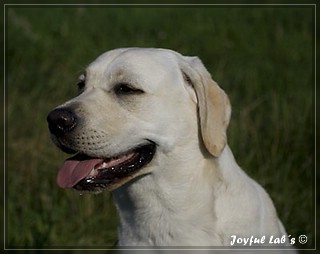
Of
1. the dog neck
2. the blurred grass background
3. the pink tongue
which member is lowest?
the blurred grass background

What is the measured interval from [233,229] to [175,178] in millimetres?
418

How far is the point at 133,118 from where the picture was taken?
4.54 meters

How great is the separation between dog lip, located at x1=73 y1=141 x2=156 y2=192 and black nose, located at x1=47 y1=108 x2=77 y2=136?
0.27m

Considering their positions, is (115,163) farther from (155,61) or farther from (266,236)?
(266,236)

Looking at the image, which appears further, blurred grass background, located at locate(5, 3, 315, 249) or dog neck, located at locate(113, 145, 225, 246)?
blurred grass background, located at locate(5, 3, 315, 249)

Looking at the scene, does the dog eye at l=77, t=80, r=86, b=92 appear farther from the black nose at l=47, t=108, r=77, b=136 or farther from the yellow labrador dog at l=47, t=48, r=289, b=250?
the black nose at l=47, t=108, r=77, b=136

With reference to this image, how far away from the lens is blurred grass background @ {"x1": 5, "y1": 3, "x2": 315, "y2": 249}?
6.39m

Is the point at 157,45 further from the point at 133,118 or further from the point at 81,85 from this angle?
the point at 133,118

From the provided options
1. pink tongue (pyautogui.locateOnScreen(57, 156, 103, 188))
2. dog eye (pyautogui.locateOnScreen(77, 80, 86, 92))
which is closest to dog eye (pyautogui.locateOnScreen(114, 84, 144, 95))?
dog eye (pyautogui.locateOnScreen(77, 80, 86, 92))

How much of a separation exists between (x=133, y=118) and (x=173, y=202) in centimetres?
51
